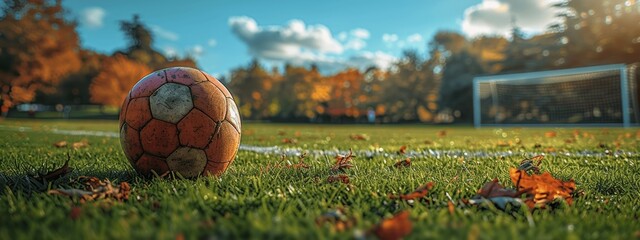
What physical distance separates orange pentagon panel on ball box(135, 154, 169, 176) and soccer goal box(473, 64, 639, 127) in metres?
22.3

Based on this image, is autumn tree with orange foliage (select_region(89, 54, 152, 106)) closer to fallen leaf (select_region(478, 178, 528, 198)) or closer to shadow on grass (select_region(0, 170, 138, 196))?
shadow on grass (select_region(0, 170, 138, 196))

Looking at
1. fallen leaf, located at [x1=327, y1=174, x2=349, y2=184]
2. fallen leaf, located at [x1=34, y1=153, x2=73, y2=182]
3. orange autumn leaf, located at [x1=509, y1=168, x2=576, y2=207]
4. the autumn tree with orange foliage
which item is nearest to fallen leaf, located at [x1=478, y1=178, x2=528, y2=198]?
orange autumn leaf, located at [x1=509, y1=168, x2=576, y2=207]

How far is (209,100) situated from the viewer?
8.82 ft

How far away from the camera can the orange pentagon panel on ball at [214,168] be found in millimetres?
2719

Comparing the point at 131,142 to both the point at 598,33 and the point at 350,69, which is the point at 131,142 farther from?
the point at 350,69

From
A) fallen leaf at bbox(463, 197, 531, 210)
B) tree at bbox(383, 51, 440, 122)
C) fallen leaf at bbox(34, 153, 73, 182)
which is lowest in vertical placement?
fallen leaf at bbox(463, 197, 531, 210)

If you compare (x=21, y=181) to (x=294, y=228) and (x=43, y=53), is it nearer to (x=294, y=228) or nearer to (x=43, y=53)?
(x=294, y=228)

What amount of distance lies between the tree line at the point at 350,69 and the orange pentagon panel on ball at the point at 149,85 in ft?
87.7

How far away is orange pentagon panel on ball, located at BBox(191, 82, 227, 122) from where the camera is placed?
265 cm

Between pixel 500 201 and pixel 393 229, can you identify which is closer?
pixel 393 229

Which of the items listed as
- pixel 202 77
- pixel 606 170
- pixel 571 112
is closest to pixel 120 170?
pixel 202 77

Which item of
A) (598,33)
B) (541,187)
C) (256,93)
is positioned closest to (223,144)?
(541,187)

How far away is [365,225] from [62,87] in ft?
225

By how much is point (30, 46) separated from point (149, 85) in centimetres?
2766
